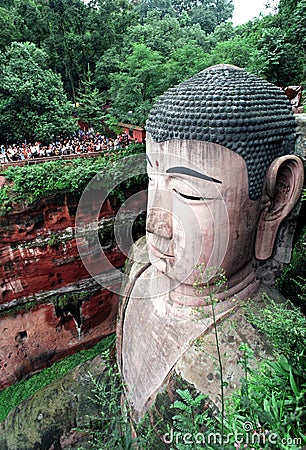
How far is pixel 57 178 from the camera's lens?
8.53m

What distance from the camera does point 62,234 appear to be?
8742mm

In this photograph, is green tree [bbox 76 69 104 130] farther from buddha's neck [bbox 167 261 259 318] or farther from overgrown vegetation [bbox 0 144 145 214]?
buddha's neck [bbox 167 261 259 318]

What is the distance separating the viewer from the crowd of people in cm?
1070

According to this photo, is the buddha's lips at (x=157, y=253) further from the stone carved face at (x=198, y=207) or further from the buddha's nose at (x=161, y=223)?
the buddha's nose at (x=161, y=223)

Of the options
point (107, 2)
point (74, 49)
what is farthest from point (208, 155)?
point (107, 2)

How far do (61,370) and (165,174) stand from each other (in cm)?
783

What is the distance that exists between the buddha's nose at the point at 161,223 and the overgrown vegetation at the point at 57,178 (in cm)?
616

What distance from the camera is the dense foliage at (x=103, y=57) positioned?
9.65 m

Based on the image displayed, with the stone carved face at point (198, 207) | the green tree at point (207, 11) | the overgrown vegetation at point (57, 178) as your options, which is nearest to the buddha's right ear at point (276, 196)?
the stone carved face at point (198, 207)

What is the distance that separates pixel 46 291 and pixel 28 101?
756 centimetres

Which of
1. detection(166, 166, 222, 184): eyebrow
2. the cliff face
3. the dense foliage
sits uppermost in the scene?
the dense foliage

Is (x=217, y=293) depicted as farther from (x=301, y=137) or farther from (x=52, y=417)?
(x=52, y=417)

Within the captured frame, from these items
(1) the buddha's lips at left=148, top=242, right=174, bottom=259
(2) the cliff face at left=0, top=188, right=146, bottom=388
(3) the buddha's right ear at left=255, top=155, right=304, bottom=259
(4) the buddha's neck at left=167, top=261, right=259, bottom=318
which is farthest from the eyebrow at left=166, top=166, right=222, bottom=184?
(2) the cliff face at left=0, top=188, right=146, bottom=388

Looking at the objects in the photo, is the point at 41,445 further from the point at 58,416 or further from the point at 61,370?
the point at 61,370
